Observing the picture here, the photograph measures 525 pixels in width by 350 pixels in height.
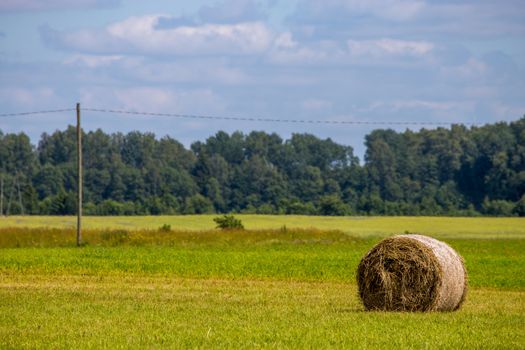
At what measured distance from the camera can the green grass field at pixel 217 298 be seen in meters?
17.9

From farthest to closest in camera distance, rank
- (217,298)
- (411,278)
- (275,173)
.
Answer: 1. (275,173)
2. (217,298)
3. (411,278)

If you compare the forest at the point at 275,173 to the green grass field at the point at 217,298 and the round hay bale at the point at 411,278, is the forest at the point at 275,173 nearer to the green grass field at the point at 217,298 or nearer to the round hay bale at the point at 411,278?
→ the green grass field at the point at 217,298

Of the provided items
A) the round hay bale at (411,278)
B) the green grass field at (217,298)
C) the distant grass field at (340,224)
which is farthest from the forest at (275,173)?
the round hay bale at (411,278)

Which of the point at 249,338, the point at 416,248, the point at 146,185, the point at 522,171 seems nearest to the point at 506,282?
the point at 416,248

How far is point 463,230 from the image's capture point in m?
Answer: 79.5

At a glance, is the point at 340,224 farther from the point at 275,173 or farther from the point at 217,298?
the point at 275,173

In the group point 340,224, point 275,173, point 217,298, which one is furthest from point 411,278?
point 275,173

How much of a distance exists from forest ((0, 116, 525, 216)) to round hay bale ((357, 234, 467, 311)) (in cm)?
9159

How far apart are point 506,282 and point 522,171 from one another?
99755mm

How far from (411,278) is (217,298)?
16.2 feet

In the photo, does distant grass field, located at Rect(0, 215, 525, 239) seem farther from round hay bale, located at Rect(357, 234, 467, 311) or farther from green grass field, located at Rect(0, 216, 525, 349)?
round hay bale, located at Rect(357, 234, 467, 311)

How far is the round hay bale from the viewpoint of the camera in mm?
22203

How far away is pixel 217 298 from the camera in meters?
25.3

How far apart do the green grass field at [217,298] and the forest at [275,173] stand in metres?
65.3
